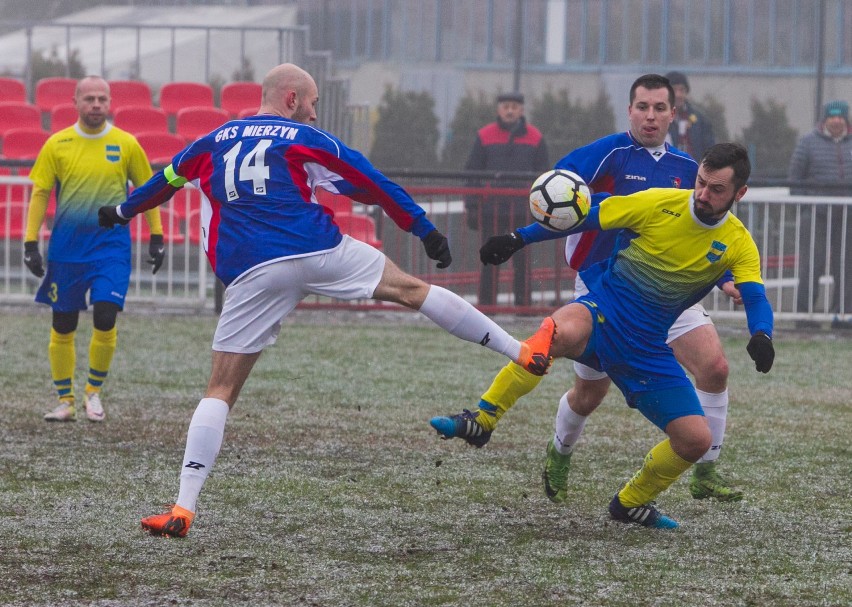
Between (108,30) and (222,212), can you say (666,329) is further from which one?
(108,30)

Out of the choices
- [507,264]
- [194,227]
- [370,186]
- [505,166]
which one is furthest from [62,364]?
[505,166]

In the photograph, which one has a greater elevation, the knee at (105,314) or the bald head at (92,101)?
the bald head at (92,101)

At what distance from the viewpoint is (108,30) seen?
1930 centimetres

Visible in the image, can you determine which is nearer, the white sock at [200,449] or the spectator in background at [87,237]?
the white sock at [200,449]

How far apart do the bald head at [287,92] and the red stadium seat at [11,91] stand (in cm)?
1350

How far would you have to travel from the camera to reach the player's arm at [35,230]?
8117mm

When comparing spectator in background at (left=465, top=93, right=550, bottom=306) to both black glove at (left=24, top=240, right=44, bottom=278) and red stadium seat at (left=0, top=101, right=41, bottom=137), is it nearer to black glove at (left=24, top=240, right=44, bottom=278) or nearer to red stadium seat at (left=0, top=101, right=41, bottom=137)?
black glove at (left=24, top=240, right=44, bottom=278)

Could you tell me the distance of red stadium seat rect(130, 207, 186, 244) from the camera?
13.3 m

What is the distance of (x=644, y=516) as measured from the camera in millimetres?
5633

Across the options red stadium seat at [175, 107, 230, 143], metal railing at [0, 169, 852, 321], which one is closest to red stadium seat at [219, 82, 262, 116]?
red stadium seat at [175, 107, 230, 143]

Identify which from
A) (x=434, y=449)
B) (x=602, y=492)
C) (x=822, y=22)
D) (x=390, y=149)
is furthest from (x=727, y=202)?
(x=390, y=149)

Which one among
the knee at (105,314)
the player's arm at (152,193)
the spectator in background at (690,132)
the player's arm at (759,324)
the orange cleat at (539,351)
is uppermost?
the spectator in background at (690,132)

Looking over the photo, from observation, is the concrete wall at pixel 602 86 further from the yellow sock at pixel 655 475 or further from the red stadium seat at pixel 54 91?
the yellow sock at pixel 655 475

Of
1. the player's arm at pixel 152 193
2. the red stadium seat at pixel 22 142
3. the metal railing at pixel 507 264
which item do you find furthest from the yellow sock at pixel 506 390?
the red stadium seat at pixel 22 142
